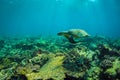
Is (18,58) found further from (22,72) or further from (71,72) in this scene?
(71,72)

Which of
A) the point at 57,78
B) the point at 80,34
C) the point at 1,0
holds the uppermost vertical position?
the point at 1,0

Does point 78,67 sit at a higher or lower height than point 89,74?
higher

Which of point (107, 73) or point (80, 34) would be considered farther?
point (80, 34)

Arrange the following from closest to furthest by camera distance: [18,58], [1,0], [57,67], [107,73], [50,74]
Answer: [107,73], [50,74], [57,67], [18,58], [1,0]

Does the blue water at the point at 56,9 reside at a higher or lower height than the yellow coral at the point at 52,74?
higher

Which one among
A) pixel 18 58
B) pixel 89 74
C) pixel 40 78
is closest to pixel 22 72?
pixel 40 78

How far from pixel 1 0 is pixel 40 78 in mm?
41748

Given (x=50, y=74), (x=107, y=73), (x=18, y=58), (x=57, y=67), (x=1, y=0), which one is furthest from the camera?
(x=1, y=0)

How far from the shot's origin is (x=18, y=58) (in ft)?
27.7

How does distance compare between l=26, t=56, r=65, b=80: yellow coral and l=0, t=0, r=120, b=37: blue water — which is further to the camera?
l=0, t=0, r=120, b=37: blue water

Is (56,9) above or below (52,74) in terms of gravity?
above

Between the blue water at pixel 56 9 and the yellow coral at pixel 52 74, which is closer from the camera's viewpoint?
the yellow coral at pixel 52 74

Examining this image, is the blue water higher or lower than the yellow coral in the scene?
higher

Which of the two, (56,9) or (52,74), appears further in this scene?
(56,9)
